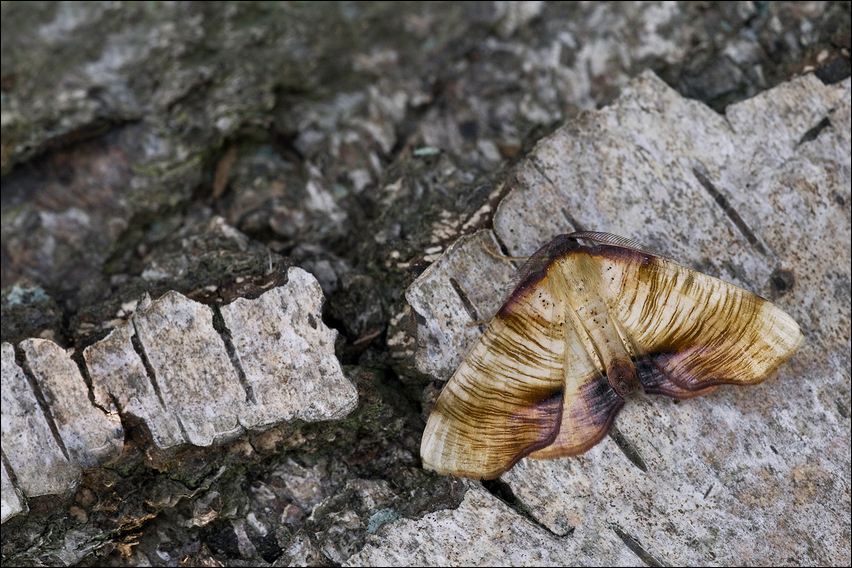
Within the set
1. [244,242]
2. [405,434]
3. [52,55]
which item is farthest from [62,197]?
[405,434]

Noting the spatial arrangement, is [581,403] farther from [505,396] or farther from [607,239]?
[607,239]

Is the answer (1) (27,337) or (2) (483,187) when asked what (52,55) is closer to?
(1) (27,337)

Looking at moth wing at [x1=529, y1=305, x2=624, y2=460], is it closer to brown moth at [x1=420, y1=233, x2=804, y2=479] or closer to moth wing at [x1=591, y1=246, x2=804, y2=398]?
brown moth at [x1=420, y1=233, x2=804, y2=479]

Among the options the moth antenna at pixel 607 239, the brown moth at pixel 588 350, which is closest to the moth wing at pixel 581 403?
the brown moth at pixel 588 350

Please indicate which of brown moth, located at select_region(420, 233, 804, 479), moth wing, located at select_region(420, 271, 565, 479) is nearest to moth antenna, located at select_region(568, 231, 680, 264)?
brown moth, located at select_region(420, 233, 804, 479)

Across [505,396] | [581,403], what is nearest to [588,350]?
[581,403]

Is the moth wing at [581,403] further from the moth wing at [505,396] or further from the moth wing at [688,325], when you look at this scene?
the moth wing at [688,325]
